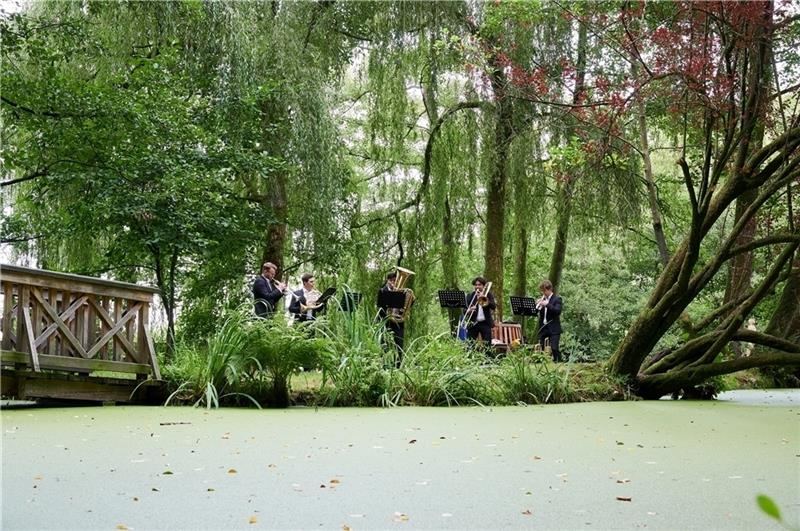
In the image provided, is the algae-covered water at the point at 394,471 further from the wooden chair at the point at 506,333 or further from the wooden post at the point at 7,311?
the wooden chair at the point at 506,333

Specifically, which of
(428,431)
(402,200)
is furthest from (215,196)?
(428,431)

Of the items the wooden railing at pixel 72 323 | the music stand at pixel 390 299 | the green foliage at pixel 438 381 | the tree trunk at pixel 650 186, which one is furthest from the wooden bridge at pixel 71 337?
the tree trunk at pixel 650 186

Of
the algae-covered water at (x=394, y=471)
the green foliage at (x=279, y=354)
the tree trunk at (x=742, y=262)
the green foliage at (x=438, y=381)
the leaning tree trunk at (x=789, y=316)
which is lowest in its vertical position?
the algae-covered water at (x=394, y=471)

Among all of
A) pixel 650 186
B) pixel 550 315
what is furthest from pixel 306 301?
pixel 650 186

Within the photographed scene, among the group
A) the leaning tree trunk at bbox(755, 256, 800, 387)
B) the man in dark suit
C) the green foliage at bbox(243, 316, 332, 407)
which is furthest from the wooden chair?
the green foliage at bbox(243, 316, 332, 407)

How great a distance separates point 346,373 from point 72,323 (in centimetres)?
233

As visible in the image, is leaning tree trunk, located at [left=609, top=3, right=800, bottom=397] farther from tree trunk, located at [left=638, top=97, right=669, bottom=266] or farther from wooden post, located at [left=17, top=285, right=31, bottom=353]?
wooden post, located at [left=17, top=285, right=31, bottom=353]

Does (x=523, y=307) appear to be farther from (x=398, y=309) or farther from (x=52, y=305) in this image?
(x=52, y=305)

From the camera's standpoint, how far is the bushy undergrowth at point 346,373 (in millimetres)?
7004

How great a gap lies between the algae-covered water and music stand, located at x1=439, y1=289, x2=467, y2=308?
452 centimetres

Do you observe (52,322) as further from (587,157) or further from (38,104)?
(587,157)

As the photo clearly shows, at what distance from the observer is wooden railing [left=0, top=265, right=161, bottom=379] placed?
685 centimetres

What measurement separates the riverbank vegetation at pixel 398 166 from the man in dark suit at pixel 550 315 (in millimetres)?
1220

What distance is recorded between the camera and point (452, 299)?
10594 millimetres
